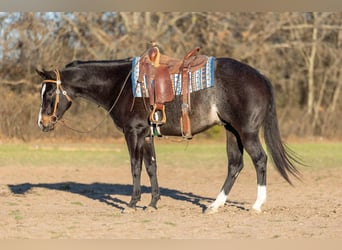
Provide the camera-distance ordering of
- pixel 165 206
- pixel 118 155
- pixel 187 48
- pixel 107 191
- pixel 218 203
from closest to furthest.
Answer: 1. pixel 218 203
2. pixel 165 206
3. pixel 107 191
4. pixel 118 155
5. pixel 187 48

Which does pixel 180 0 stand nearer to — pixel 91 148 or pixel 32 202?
pixel 32 202

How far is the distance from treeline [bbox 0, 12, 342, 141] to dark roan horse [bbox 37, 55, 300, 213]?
15008 millimetres

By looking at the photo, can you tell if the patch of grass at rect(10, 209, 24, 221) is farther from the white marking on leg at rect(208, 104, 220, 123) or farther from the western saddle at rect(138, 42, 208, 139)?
the white marking on leg at rect(208, 104, 220, 123)

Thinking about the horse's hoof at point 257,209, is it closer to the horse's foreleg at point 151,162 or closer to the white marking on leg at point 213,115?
the white marking on leg at point 213,115

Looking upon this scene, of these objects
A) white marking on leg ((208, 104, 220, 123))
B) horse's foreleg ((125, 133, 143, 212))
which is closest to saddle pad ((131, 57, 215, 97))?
white marking on leg ((208, 104, 220, 123))

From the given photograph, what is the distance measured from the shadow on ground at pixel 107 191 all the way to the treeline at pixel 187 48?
37.2 feet

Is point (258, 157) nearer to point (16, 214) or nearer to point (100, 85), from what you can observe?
point (100, 85)

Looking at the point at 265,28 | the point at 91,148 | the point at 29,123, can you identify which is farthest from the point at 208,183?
the point at 265,28

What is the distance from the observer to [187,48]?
1186 inches

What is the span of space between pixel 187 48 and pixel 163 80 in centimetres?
2069

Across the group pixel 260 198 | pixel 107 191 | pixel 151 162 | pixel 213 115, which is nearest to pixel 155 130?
pixel 151 162

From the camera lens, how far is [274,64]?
107ft

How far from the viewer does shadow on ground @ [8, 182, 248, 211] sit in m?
11.4

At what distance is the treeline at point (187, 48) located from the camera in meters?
28.0
